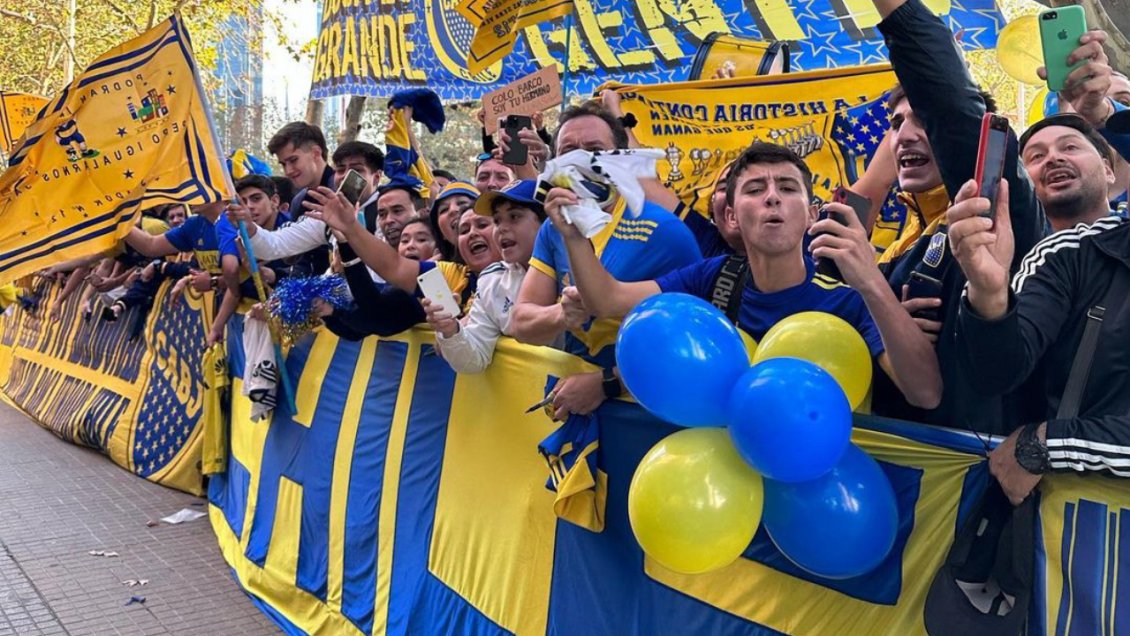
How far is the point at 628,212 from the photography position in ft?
11.2

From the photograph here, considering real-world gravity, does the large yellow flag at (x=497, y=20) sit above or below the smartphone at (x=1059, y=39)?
above

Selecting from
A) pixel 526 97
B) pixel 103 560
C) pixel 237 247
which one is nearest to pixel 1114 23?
pixel 526 97

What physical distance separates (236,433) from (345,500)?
81.5 inches

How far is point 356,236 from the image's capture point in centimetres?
438

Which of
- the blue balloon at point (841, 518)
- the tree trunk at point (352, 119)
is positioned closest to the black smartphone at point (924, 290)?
the blue balloon at point (841, 518)

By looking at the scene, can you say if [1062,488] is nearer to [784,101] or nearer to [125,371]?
[784,101]

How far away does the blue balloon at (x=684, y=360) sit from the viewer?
2.27m

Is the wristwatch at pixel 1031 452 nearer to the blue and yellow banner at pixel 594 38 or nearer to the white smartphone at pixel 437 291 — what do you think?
the white smartphone at pixel 437 291

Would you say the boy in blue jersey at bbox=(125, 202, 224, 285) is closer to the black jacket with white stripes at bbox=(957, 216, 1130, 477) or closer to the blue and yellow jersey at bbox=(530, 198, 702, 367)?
the blue and yellow jersey at bbox=(530, 198, 702, 367)

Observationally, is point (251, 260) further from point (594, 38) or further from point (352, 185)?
point (594, 38)

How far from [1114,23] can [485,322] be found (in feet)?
12.3

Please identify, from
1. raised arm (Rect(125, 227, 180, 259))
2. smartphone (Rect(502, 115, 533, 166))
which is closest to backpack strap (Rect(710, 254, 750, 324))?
smartphone (Rect(502, 115, 533, 166))

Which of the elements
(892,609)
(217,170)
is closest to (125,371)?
(217,170)

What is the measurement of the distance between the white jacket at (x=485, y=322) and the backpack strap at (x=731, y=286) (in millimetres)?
1033
